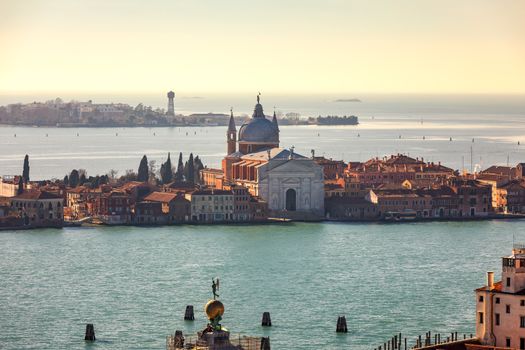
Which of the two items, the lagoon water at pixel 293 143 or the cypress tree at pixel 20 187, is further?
the lagoon water at pixel 293 143

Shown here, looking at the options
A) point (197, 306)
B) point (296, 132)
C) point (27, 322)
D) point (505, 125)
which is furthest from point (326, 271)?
point (505, 125)

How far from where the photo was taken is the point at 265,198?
55.0 metres

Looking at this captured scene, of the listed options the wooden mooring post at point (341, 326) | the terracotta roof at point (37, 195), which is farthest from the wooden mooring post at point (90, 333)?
the terracotta roof at point (37, 195)

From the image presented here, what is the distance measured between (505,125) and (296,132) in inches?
826

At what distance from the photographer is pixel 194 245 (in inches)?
1790

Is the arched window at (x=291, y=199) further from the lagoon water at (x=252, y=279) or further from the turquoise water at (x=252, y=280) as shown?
the lagoon water at (x=252, y=279)

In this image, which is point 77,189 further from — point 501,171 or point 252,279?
point 252,279

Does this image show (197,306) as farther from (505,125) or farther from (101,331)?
(505,125)

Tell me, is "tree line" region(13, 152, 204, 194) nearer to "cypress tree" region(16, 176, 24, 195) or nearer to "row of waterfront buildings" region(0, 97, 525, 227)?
"cypress tree" region(16, 176, 24, 195)

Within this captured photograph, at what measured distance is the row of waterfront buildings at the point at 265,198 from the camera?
5228cm

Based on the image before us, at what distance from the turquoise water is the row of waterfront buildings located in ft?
5.32

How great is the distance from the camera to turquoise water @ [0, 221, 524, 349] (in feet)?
98.1

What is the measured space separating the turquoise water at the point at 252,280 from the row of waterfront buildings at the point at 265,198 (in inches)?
63.8

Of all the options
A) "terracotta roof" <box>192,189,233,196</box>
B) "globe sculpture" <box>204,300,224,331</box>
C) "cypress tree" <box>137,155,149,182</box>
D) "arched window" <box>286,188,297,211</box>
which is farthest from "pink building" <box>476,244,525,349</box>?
"cypress tree" <box>137,155,149,182</box>
